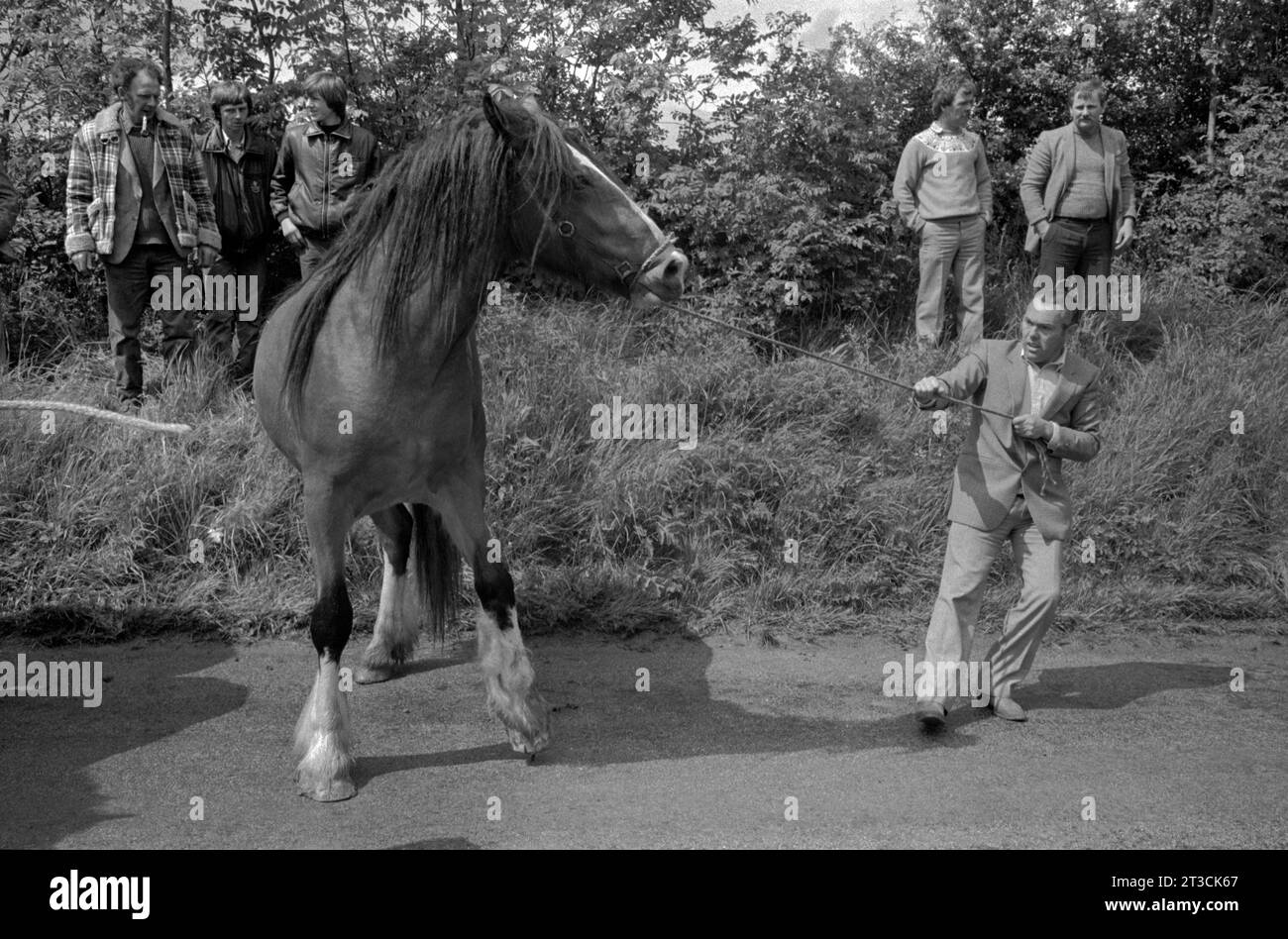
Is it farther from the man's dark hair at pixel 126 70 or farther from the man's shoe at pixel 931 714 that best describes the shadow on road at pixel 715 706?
the man's dark hair at pixel 126 70

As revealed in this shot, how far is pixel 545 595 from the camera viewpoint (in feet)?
22.4

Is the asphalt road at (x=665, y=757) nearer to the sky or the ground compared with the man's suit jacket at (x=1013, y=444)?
nearer to the ground

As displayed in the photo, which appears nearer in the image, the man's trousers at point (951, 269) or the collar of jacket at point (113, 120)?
the collar of jacket at point (113, 120)

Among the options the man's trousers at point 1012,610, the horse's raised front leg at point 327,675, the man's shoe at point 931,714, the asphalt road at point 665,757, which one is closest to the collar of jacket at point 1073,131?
the asphalt road at point 665,757

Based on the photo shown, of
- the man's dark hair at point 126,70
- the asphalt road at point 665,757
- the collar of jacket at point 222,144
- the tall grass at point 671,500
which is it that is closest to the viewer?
the asphalt road at point 665,757

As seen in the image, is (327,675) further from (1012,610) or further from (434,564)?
(1012,610)

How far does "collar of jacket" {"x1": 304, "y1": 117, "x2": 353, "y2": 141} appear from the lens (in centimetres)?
791

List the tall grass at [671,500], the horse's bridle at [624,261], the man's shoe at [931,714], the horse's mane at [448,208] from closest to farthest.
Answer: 1. the horse's bridle at [624,261]
2. the horse's mane at [448,208]
3. the man's shoe at [931,714]
4. the tall grass at [671,500]

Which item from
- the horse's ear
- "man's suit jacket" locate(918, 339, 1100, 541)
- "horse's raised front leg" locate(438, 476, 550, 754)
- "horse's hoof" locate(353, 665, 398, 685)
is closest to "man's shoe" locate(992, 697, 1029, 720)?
"man's suit jacket" locate(918, 339, 1100, 541)

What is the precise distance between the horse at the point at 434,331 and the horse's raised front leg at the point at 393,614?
918 mm

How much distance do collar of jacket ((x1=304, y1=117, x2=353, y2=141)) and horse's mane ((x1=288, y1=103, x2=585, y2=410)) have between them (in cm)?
340

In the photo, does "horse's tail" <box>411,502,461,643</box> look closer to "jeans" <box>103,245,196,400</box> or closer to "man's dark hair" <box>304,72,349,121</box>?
"jeans" <box>103,245,196,400</box>

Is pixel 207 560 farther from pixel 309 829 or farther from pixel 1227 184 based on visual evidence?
pixel 1227 184

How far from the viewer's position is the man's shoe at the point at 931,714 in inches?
212
